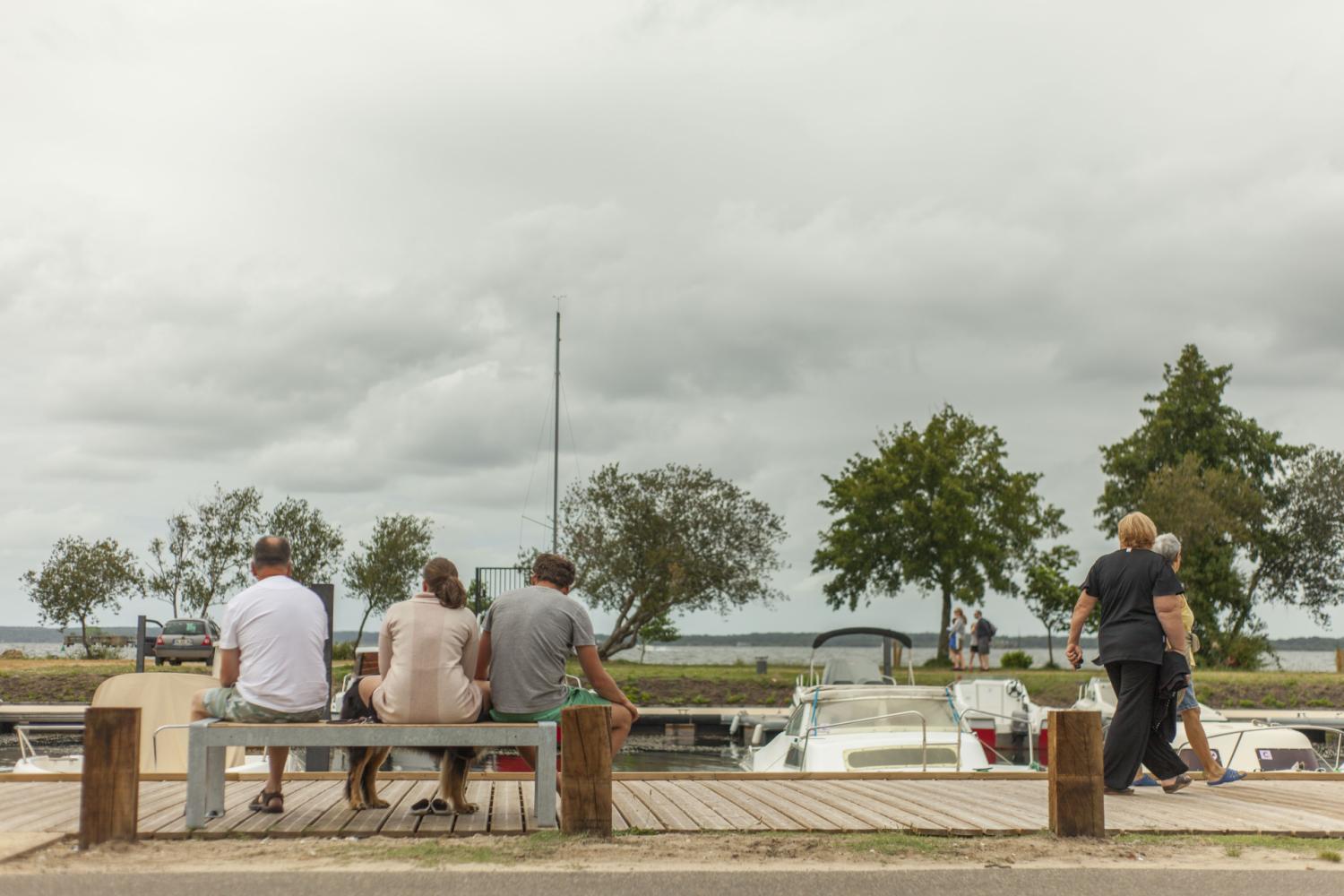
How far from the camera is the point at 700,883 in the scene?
236 inches

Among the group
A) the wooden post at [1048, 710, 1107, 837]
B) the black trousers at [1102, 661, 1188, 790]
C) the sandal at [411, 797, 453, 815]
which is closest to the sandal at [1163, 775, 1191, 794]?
the black trousers at [1102, 661, 1188, 790]

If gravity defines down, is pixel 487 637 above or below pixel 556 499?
below

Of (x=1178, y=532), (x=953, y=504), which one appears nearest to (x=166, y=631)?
(x=953, y=504)

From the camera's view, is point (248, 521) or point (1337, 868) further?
point (248, 521)

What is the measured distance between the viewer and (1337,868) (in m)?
6.53

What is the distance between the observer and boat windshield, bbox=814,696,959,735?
1703 cm

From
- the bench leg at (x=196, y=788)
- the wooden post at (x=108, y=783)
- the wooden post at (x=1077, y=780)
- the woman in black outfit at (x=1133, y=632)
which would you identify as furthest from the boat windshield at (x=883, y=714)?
the wooden post at (x=108, y=783)

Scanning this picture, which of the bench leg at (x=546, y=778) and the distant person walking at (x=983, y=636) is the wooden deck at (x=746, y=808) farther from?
the distant person walking at (x=983, y=636)

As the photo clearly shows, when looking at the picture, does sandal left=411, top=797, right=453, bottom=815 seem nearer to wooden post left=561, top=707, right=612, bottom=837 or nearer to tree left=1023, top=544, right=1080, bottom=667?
wooden post left=561, top=707, right=612, bottom=837

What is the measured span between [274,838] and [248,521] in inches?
2179

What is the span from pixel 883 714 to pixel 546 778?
10.5 metres

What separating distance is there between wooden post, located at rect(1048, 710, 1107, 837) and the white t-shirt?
13.8 ft

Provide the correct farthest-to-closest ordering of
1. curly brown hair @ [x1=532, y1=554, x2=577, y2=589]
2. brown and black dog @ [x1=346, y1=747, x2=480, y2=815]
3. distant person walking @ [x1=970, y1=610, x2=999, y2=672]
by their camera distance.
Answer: distant person walking @ [x1=970, y1=610, x2=999, y2=672] < curly brown hair @ [x1=532, y1=554, x2=577, y2=589] < brown and black dog @ [x1=346, y1=747, x2=480, y2=815]

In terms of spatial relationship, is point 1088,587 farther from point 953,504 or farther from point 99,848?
point 953,504
